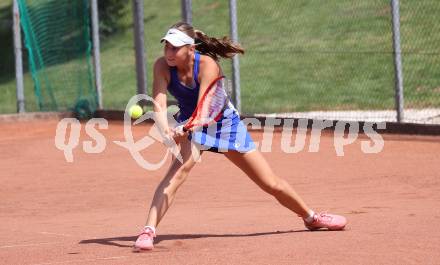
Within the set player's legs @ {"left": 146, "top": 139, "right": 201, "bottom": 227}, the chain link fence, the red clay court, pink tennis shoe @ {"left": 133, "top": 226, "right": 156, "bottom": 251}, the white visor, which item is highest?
the white visor

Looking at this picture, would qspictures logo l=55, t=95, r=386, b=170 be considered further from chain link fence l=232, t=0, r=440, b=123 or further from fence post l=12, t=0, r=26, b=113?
fence post l=12, t=0, r=26, b=113

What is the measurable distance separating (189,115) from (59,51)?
13.1m

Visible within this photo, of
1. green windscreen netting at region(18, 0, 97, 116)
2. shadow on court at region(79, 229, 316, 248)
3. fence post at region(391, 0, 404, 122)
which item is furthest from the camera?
green windscreen netting at region(18, 0, 97, 116)

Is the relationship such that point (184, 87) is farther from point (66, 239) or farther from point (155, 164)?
point (155, 164)

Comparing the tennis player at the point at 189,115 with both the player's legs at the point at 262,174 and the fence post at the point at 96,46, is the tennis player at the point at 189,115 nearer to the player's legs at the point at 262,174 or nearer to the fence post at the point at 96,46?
the player's legs at the point at 262,174

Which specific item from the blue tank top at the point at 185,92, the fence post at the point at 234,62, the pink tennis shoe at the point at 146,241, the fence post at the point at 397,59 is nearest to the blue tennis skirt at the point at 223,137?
the blue tank top at the point at 185,92

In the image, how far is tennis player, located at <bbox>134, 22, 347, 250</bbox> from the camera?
8.30 meters

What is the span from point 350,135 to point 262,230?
6649 millimetres

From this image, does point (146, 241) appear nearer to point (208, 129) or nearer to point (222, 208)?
point (208, 129)

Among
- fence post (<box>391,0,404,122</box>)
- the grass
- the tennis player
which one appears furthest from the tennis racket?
the grass

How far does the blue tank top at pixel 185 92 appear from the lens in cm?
840

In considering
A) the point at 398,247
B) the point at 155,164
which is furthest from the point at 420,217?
the point at 155,164

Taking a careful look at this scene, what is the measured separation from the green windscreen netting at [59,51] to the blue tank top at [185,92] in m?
11.9

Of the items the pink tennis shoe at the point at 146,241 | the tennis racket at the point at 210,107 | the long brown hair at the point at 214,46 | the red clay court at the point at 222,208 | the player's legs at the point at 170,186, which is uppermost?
the long brown hair at the point at 214,46
